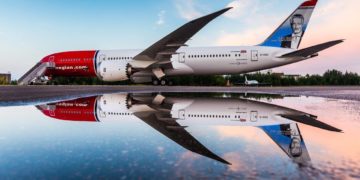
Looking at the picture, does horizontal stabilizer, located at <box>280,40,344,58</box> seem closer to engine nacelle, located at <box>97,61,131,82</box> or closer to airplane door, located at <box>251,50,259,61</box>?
airplane door, located at <box>251,50,259,61</box>

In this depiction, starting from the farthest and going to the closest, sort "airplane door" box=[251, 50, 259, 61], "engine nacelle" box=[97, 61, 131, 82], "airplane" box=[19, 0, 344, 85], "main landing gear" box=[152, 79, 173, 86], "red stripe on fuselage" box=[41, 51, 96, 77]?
"main landing gear" box=[152, 79, 173, 86]
"red stripe on fuselage" box=[41, 51, 96, 77]
"airplane door" box=[251, 50, 259, 61]
"airplane" box=[19, 0, 344, 85]
"engine nacelle" box=[97, 61, 131, 82]

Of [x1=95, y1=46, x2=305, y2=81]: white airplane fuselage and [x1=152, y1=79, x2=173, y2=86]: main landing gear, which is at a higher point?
[x1=95, y1=46, x2=305, y2=81]: white airplane fuselage

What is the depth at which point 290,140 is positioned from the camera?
2.27m

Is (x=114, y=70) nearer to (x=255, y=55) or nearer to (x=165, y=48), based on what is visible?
(x=165, y=48)

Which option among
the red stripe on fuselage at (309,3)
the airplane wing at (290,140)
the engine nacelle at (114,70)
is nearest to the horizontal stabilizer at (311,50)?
the red stripe on fuselage at (309,3)

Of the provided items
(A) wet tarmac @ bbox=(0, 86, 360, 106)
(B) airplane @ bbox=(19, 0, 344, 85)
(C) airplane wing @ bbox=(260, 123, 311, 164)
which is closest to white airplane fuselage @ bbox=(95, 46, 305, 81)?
(B) airplane @ bbox=(19, 0, 344, 85)

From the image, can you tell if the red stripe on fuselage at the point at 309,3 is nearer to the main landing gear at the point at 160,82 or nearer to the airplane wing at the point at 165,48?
the airplane wing at the point at 165,48

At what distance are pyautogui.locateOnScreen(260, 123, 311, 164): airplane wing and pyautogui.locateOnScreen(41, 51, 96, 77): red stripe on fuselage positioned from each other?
66.2 ft

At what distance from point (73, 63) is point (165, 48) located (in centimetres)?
834

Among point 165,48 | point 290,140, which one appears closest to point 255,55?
point 165,48

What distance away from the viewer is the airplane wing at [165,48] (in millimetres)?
15847

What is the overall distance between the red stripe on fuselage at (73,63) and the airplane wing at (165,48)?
197 inches

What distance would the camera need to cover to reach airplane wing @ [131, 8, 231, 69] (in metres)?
15.8

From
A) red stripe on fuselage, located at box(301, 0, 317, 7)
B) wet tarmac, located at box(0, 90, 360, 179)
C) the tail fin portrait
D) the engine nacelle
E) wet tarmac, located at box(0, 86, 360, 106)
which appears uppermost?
red stripe on fuselage, located at box(301, 0, 317, 7)
